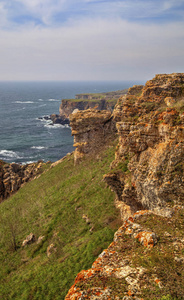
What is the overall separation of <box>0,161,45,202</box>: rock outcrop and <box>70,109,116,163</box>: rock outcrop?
18527mm

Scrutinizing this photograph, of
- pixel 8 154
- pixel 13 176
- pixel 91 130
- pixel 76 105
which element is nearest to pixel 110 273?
pixel 91 130

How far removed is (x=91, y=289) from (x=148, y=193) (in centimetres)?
930

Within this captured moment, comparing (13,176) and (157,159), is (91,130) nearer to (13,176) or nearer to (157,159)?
(13,176)

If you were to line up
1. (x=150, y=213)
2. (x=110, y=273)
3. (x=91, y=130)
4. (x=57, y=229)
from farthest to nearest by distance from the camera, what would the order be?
(x=91, y=130)
(x=57, y=229)
(x=150, y=213)
(x=110, y=273)

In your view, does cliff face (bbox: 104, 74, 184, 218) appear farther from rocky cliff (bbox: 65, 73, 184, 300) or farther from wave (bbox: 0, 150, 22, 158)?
wave (bbox: 0, 150, 22, 158)

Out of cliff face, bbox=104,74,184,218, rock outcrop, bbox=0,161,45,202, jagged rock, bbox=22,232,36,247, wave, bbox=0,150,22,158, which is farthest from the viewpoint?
wave, bbox=0,150,22,158

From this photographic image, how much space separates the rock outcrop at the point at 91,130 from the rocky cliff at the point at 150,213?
22.1m

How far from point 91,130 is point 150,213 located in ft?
121

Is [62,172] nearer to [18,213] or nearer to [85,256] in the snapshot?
[18,213]

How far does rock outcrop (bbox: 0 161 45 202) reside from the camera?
53469mm

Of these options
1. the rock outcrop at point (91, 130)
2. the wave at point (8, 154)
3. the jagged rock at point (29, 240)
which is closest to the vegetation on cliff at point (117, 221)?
the jagged rock at point (29, 240)

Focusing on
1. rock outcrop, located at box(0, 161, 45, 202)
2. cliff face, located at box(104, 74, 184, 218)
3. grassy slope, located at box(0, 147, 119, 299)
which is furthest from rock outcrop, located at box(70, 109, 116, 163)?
cliff face, located at box(104, 74, 184, 218)

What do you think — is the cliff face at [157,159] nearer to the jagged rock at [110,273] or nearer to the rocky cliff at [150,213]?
the rocky cliff at [150,213]

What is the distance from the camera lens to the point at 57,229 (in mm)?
27531
